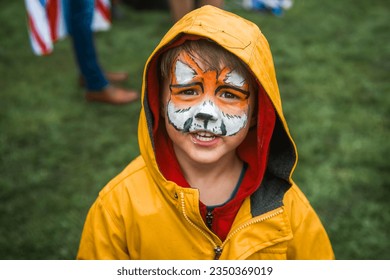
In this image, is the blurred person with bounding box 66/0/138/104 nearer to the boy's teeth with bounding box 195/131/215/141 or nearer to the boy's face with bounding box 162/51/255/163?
the boy's face with bounding box 162/51/255/163

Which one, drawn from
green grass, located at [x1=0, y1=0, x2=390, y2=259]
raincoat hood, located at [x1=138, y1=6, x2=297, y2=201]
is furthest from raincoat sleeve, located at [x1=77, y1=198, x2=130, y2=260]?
green grass, located at [x1=0, y1=0, x2=390, y2=259]

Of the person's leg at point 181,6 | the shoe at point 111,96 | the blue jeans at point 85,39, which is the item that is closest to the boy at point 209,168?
the person's leg at point 181,6

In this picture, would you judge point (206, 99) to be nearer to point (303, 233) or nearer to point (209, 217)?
point (209, 217)

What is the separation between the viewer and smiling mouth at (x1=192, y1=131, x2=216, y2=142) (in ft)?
5.80

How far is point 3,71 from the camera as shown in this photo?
Answer: 184 inches

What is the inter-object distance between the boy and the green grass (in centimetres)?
106

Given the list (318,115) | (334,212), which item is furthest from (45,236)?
(318,115)

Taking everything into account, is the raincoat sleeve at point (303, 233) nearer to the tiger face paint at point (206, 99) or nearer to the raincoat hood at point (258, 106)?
the raincoat hood at point (258, 106)

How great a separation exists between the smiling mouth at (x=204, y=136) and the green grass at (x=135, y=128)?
1453mm

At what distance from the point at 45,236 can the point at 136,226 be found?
1243 millimetres

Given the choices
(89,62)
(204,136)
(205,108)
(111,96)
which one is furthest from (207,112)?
(111,96)

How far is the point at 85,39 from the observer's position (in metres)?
3.69
